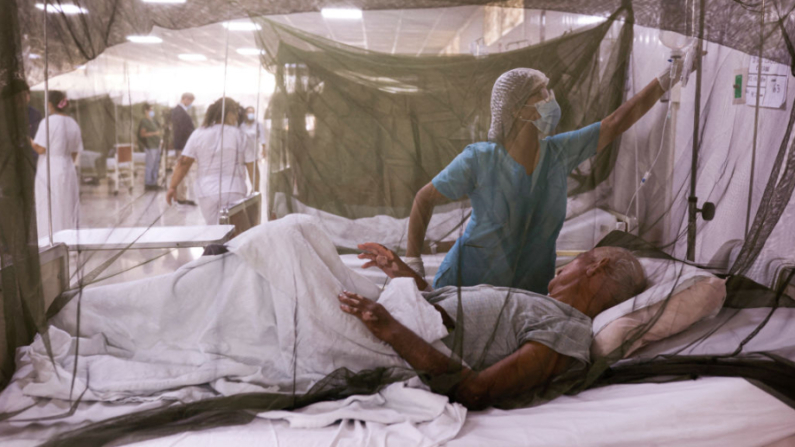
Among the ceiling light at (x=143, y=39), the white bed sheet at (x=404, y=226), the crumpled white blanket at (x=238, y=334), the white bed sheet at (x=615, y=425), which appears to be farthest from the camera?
the white bed sheet at (x=404, y=226)

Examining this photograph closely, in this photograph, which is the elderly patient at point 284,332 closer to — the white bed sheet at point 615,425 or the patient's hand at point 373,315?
the patient's hand at point 373,315

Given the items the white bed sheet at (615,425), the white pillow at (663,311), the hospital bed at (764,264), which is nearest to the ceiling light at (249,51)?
the white bed sheet at (615,425)

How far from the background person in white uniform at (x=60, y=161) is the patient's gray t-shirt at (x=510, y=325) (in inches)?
39.4

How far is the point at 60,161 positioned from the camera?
1.41 m

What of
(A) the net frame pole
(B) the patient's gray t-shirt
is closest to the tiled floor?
(B) the patient's gray t-shirt

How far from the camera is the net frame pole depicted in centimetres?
156

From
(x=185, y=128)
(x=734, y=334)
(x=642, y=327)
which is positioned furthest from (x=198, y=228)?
(x=734, y=334)

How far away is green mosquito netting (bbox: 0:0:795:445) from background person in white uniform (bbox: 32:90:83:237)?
4 cm

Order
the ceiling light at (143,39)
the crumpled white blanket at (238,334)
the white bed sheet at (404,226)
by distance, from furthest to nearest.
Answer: the white bed sheet at (404,226), the ceiling light at (143,39), the crumpled white blanket at (238,334)

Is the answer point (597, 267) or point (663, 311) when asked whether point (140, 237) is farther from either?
point (663, 311)

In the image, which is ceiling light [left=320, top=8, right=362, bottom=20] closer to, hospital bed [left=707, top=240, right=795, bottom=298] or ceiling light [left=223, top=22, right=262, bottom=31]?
ceiling light [left=223, top=22, right=262, bottom=31]

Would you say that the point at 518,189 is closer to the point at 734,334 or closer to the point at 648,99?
the point at 648,99

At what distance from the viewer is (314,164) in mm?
1564

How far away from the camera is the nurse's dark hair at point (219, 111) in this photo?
1.47 m
